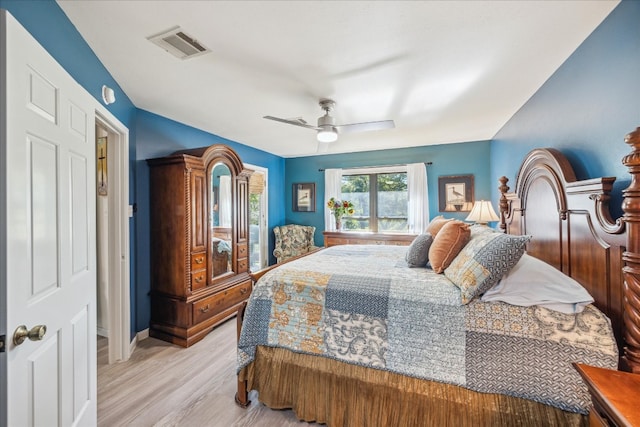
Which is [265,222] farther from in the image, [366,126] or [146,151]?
[366,126]

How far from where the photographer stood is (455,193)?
4621 mm

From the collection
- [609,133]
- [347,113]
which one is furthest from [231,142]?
[609,133]

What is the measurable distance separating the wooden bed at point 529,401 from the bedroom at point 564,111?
0.62ft

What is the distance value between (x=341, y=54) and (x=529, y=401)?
7.64 ft

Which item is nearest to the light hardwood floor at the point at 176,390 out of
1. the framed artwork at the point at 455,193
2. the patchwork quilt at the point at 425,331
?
the patchwork quilt at the point at 425,331

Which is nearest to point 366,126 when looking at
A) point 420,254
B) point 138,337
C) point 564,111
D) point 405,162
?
point 420,254

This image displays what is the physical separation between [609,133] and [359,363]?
6.44 ft

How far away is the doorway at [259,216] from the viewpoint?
4824 mm

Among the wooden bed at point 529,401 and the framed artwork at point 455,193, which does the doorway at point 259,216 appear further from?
the framed artwork at point 455,193

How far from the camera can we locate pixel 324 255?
2672mm

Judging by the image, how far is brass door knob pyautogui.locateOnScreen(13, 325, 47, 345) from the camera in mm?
944

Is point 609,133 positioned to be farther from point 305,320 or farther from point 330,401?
point 330,401

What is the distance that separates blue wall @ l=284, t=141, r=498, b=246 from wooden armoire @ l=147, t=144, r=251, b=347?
97.0 inches

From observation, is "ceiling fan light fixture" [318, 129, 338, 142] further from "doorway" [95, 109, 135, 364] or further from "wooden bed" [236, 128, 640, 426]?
"doorway" [95, 109, 135, 364]
